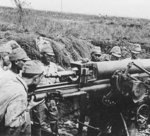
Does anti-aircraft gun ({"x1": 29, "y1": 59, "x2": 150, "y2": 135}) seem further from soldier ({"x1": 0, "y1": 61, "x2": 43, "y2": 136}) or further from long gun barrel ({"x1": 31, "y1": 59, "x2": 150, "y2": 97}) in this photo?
soldier ({"x1": 0, "y1": 61, "x2": 43, "y2": 136})

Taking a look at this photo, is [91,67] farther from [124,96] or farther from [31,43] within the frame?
[31,43]

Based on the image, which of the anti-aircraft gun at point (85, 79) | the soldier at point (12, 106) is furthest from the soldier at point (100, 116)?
the soldier at point (12, 106)

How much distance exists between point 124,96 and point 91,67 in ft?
2.45

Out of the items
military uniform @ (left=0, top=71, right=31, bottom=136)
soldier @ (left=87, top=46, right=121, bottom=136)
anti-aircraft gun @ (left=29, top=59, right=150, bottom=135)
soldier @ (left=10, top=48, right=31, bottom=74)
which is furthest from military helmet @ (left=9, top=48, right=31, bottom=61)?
military uniform @ (left=0, top=71, right=31, bottom=136)

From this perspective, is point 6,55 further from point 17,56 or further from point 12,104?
point 12,104

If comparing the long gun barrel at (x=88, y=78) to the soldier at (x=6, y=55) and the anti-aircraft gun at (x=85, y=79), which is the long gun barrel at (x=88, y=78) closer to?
the anti-aircraft gun at (x=85, y=79)

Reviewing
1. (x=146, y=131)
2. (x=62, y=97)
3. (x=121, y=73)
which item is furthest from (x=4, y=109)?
(x=146, y=131)

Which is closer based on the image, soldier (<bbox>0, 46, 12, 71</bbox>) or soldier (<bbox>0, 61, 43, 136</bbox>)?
soldier (<bbox>0, 61, 43, 136</bbox>)

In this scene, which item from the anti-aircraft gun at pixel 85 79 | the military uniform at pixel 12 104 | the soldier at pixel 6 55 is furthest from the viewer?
the soldier at pixel 6 55

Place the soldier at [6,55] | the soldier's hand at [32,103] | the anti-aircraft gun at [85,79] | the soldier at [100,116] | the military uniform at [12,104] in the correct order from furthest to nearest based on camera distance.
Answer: the soldier at [6,55] → the soldier at [100,116] → the anti-aircraft gun at [85,79] → the soldier's hand at [32,103] → the military uniform at [12,104]

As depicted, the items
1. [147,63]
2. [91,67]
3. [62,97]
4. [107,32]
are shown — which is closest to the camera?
[62,97]

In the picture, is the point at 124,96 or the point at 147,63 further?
the point at 147,63

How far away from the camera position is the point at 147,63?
19.9ft

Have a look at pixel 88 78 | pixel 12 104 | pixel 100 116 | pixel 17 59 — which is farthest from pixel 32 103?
pixel 100 116
